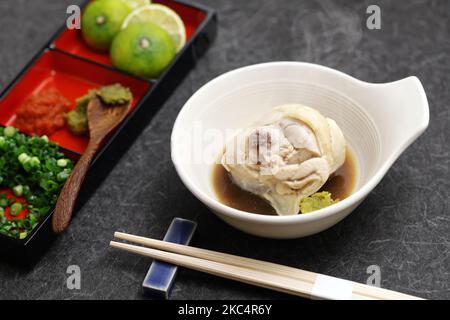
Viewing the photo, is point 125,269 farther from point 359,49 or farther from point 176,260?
point 359,49

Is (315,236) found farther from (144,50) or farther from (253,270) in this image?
(144,50)

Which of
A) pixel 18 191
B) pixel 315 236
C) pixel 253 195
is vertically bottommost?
pixel 18 191

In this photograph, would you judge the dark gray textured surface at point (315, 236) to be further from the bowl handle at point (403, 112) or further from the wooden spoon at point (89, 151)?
the bowl handle at point (403, 112)

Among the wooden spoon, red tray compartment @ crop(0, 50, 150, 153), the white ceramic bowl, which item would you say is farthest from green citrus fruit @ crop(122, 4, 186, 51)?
the white ceramic bowl

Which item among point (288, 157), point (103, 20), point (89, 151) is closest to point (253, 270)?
point (288, 157)

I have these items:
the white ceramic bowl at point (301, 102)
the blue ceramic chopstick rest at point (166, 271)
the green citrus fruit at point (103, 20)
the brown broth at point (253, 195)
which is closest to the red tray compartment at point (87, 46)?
the green citrus fruit at point (103, 20)

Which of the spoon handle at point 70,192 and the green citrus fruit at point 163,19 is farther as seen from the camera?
the green citrus fruit at point 163,19

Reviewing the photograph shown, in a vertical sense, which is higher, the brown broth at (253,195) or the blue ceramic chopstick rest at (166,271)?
the brown broth at (253,195)
